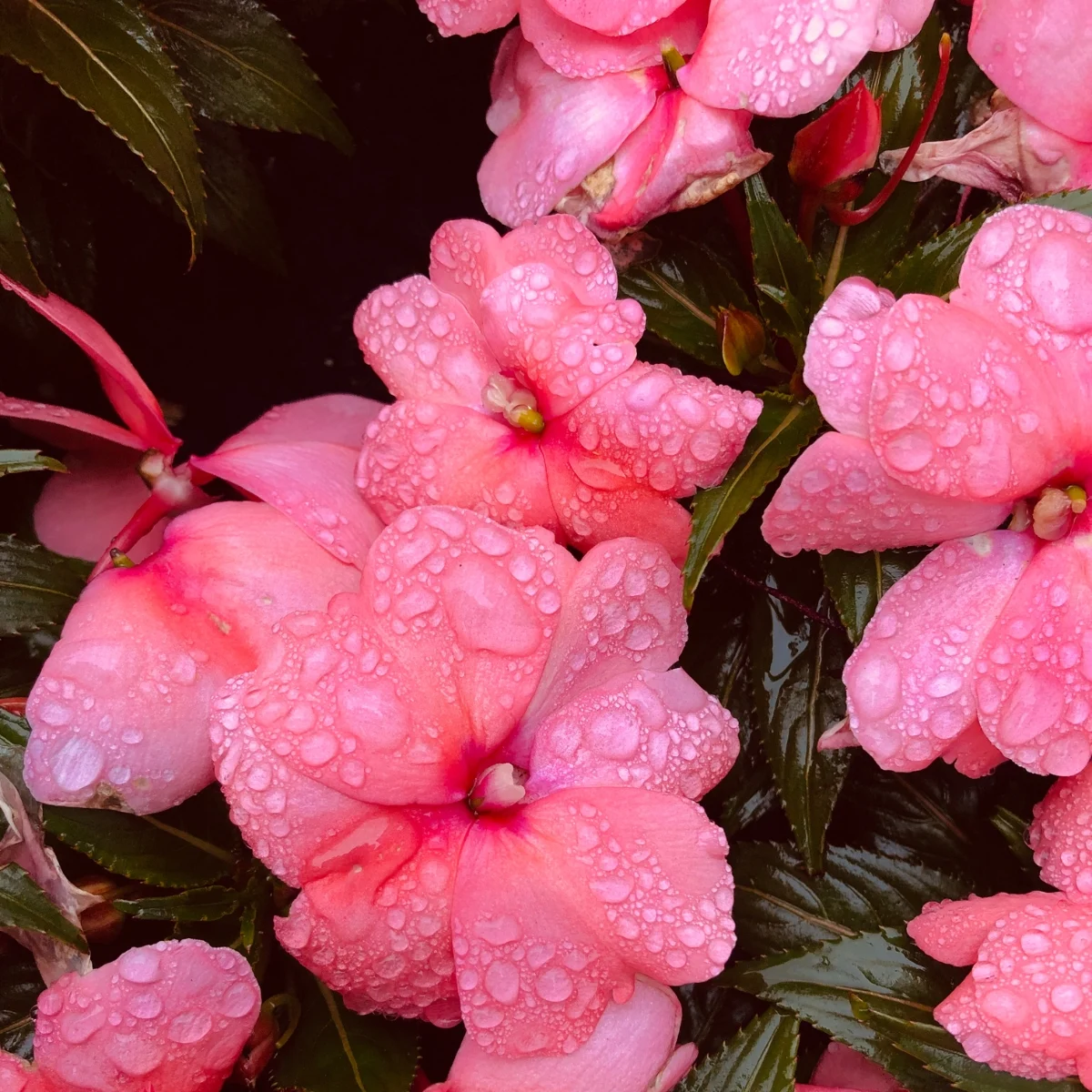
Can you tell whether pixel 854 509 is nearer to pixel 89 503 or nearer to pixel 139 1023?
pixel 139 1023

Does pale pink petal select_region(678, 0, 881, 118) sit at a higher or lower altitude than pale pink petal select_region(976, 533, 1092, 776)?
higher

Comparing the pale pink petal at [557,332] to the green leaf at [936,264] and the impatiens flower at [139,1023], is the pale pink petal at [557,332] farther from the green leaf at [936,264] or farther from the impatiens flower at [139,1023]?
the impatiens flower at [139,1023]

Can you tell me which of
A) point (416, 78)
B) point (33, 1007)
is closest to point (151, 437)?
point (33, 1007)

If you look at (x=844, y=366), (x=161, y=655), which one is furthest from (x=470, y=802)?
(x=844, y=366)

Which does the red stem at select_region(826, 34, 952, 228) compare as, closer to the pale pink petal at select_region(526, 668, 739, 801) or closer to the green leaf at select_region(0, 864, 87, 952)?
the pale pink petal at select_region(526, 668, 739, 801)

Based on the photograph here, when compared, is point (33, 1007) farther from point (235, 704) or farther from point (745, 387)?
point (745, 387)

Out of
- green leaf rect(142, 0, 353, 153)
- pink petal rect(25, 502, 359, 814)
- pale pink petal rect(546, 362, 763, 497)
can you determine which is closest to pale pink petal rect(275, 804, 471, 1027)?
pink petal rect(25, 502, 359, 814)

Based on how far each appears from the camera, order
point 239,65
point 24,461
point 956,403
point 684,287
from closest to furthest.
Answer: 1. point 956,403
2. point 24,461
3. point 684,287
4. point 239,65
